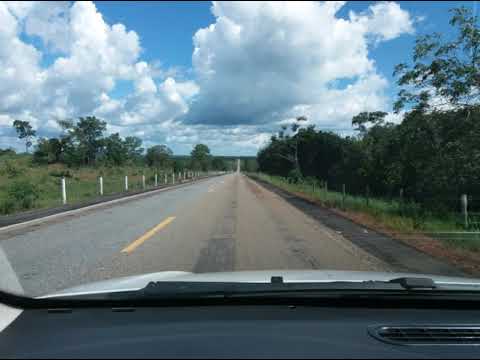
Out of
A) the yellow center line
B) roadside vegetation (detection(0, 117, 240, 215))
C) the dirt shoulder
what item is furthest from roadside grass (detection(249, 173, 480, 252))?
roadside vegetation (detection(0, 117, 240, 215))

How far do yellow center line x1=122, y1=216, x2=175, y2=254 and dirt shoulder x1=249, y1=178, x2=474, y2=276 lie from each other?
15.0ft

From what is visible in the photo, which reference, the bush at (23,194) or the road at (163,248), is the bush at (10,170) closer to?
the bush at (23,194)

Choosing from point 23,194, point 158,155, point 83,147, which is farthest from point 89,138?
point 23,194

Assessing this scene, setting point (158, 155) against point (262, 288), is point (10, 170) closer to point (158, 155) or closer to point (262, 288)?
point (262, 288)

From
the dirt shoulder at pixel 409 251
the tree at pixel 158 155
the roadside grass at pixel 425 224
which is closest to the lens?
the dirt shoulder at pixel 409 251

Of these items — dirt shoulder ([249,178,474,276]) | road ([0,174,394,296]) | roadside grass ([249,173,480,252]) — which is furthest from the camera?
roadside grass ([249,173,480,252])

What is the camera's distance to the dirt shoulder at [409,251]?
21.9ft

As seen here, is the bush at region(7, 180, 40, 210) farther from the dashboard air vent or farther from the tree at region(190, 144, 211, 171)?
the tree at region(190, 144, 211, 171)

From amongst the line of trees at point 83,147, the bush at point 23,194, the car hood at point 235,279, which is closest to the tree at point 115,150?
the line of trees at point 83,147

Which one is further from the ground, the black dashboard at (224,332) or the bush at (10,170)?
the bush at (10,170)

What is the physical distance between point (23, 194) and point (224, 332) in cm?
1714

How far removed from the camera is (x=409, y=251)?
8.17 meters

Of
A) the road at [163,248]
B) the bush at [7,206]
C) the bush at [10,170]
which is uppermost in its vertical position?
the bush at [10,170]

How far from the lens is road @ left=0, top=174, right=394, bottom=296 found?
6434 mm
